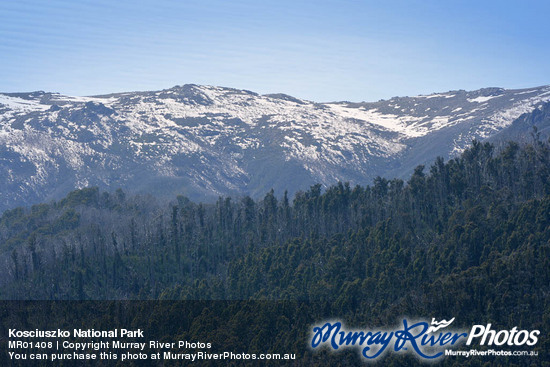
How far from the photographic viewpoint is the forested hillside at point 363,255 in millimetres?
102875

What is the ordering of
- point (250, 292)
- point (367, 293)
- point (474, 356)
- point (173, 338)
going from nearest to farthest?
1. point (474, 356)
2. point (173, 338)
3. point (367, 293)
4. point (250, 292)

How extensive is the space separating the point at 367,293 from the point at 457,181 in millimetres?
45075

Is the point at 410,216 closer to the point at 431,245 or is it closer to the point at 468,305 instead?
the point at 431,245

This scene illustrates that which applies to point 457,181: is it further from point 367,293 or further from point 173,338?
point 173,338

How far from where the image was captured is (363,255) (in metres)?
132

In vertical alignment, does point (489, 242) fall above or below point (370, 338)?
above

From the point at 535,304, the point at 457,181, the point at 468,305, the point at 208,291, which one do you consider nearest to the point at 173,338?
the point at 208,291

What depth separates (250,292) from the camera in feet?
440

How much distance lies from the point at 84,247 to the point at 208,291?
54.8 meters

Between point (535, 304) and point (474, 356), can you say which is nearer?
point (474, 356)

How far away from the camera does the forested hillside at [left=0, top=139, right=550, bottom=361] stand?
103 meters

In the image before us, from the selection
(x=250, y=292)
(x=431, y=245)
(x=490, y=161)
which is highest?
(x=490, y=161)

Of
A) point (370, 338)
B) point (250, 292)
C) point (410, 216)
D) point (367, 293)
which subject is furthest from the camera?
point (410, 216)

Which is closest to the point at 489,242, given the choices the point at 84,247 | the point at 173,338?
the point at 173,338
